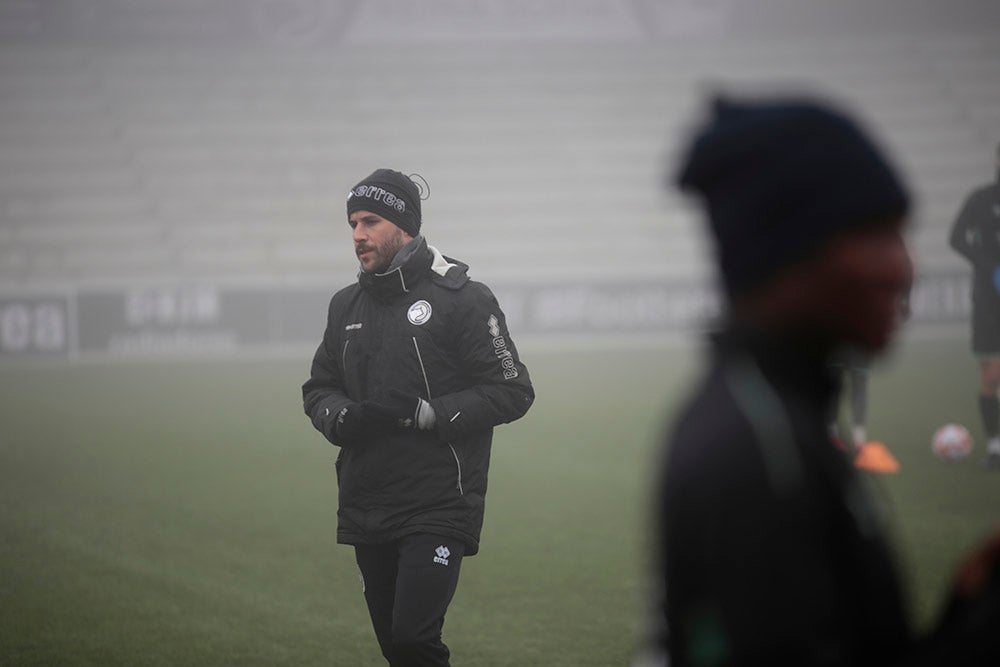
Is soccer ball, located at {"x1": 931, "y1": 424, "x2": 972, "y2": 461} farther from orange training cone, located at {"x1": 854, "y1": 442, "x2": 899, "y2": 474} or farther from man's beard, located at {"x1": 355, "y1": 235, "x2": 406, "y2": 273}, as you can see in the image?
man's beard, located at {"x1": 355, "y1": 235, "x2": 406, "y2": 273}

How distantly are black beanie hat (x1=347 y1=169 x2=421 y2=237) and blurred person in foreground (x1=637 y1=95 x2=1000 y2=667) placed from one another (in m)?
2.93

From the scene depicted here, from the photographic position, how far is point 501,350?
451 cm

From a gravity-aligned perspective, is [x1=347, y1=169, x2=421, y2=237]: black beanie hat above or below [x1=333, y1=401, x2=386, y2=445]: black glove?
above

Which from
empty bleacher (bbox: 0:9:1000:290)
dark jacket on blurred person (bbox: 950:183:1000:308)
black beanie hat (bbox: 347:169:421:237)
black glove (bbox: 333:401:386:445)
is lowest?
black glove (bbox: 333:401:386:445)

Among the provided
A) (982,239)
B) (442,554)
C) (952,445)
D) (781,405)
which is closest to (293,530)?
(442,554)

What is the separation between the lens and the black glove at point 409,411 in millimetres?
4277

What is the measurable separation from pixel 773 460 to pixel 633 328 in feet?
79.0

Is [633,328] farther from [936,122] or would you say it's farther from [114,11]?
[114,11]

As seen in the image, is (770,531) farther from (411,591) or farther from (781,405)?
(411,591)

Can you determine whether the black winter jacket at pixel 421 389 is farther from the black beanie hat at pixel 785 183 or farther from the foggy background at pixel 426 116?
the foggy background at pixel 426 116

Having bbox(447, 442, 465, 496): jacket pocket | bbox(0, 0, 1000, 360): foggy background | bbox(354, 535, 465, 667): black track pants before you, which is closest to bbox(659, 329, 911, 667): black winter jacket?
bbox(354, 535, 465, 667): black track pants

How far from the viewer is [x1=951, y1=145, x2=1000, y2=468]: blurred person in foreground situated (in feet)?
32.5

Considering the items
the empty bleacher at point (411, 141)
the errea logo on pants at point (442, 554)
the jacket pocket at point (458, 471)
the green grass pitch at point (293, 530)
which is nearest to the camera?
the errea logo on pants at point (442, 554)

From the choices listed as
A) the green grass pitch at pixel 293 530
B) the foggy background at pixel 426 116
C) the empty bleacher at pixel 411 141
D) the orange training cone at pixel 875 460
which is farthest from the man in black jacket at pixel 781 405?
the empty bleacher at pixel 411 141
